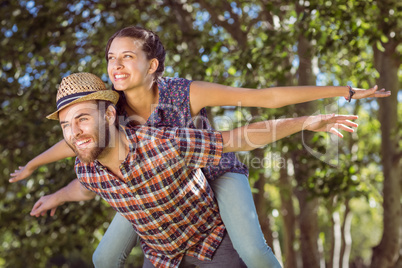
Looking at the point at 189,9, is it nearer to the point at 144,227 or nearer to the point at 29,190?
the point at 29,190

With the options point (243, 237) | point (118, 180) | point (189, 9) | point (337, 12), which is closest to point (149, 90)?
point (118, 180)

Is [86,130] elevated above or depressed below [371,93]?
below

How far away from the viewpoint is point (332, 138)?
5512 millimetres

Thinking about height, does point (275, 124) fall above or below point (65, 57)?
below

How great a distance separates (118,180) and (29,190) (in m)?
3.24

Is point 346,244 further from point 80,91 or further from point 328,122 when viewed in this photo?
point 80,91

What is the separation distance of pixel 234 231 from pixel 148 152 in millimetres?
613

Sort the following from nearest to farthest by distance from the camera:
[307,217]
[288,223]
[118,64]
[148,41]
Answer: [118,64] < [148,41] < [307,217] < [288,223]

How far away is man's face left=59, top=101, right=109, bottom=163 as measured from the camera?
2.36 metres

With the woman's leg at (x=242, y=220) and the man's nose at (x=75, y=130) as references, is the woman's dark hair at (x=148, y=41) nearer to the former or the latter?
the man's nose at (x=75, y=130)

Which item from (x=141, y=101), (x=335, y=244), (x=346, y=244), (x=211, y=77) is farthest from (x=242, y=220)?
(x=346, y=244)

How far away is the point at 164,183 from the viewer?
240 centimetres

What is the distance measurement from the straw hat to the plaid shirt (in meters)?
0.22

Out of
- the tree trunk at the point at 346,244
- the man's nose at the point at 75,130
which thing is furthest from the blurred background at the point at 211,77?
the man's nose at the point at 75,130
